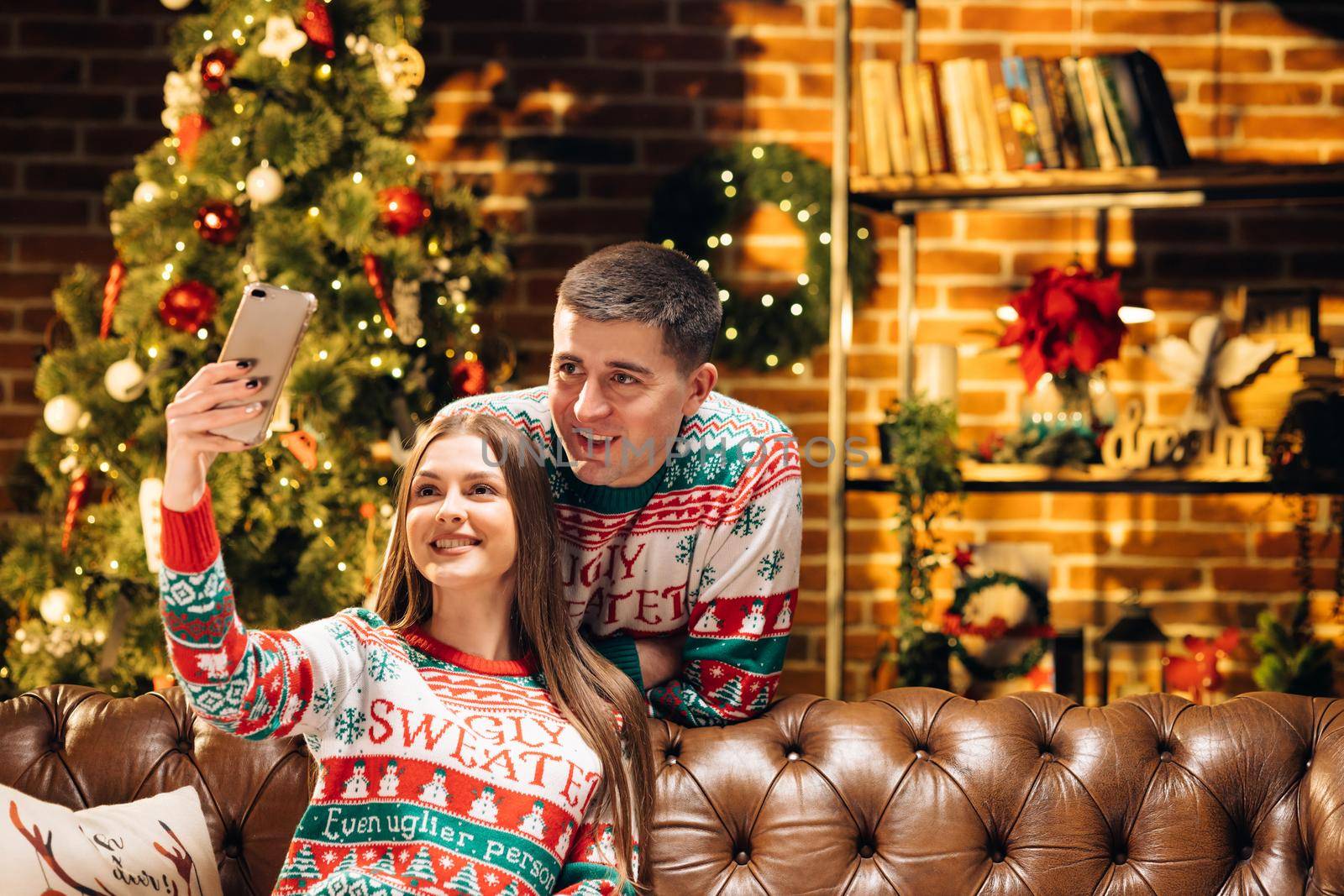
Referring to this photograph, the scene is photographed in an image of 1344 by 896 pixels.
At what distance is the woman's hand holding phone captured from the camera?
4.18 feet

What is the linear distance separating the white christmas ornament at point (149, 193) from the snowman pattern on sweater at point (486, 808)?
5.67 ft

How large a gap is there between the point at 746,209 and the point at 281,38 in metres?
1.18

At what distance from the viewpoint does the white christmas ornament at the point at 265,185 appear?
259cm

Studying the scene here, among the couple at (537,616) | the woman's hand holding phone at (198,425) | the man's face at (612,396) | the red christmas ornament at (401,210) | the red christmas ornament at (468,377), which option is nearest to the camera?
the woman's hand holding phone at (198,425)

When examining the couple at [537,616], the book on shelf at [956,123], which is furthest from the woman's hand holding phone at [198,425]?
the book on shelf at [956,123]

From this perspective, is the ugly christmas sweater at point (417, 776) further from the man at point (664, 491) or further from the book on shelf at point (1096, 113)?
the book on shelf at point (1096, 113)

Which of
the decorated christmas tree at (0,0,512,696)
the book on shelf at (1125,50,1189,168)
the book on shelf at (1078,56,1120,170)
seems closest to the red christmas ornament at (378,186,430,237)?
the decorated christmas tree at (0,0,512,696)

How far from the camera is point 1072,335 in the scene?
272cm

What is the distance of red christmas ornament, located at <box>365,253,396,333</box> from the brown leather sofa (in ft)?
3.36

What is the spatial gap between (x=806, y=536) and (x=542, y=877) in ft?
5.98

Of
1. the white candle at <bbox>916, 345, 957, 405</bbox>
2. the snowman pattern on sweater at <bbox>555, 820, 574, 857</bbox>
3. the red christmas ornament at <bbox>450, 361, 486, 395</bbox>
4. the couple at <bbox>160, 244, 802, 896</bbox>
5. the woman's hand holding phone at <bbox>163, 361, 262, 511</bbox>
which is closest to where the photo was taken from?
the woman's hand holding phone at <bbox>163, 361, 262, 511</bbox>

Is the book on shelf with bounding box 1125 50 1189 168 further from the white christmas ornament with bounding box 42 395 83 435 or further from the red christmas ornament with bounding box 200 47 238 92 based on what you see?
the white christmas ornament with bounding box 42 395 83 435

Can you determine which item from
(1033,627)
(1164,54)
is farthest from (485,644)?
(1164,54)

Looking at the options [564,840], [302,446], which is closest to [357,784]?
[564,840]
